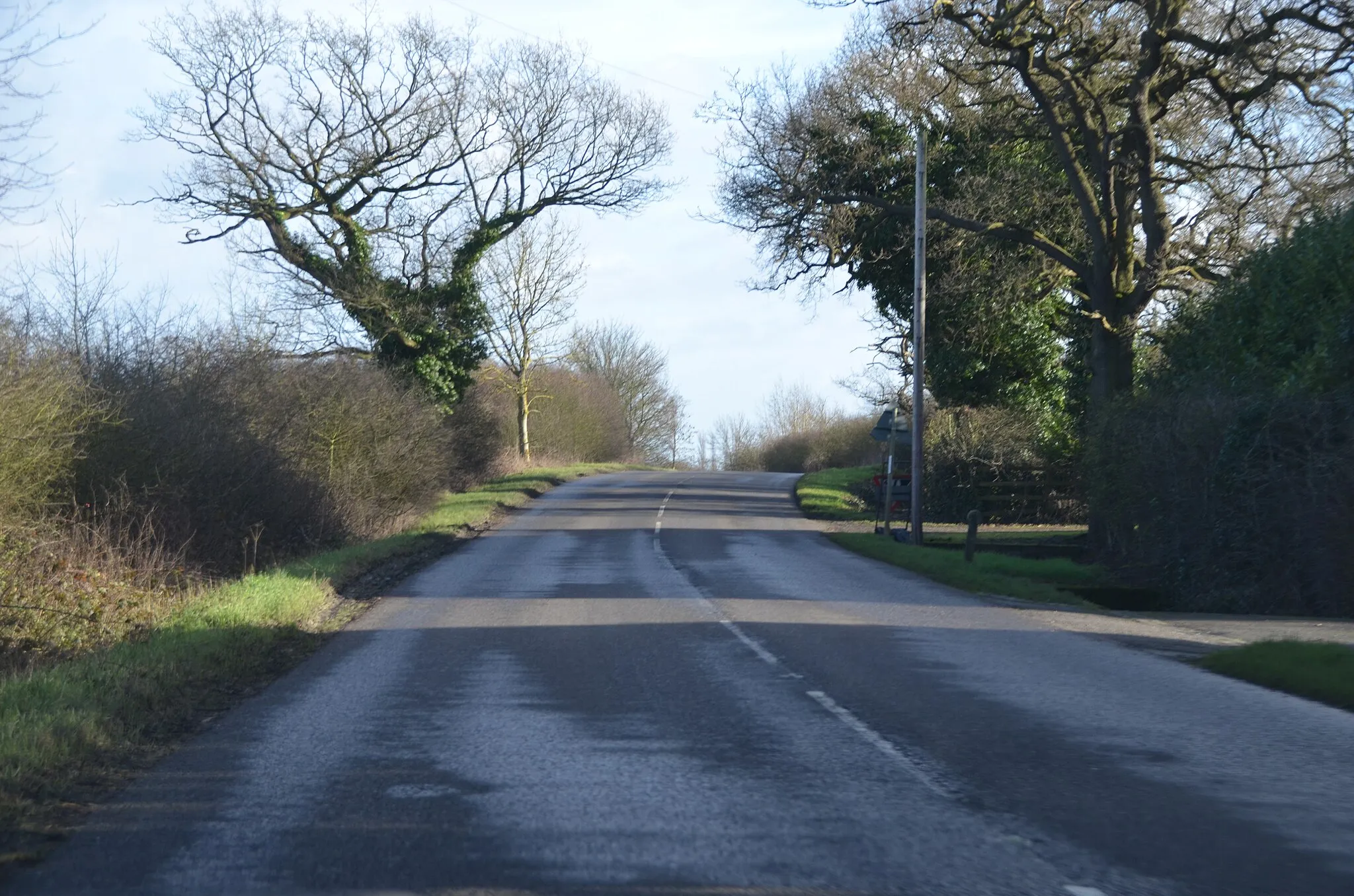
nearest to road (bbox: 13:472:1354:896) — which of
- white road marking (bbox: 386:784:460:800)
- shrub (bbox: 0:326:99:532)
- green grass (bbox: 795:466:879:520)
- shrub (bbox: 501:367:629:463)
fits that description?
white road marking (bbox: 386:784:460:800)

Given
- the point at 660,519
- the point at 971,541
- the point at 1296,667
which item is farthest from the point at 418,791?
the point at 660,519

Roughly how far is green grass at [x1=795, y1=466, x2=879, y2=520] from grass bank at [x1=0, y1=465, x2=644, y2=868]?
1918 cm

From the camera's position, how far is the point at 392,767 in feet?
25.0

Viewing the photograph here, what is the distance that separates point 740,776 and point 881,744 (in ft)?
3.98

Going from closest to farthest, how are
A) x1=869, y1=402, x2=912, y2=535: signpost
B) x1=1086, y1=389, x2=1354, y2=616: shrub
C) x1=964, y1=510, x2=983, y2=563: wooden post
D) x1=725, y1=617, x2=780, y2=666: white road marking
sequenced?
x1=725, y1=617, x2=780, y2=666: white road marking → x1=1086, y1=389, x2=1354, y2=616: shrub → x1=964, y1=510, x2=983, y2=563: wooden post → x1=869, y1=402, x2=912, y2=535: signpost

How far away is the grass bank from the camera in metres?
6.99

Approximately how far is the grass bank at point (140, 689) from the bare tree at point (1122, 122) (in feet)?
50.5

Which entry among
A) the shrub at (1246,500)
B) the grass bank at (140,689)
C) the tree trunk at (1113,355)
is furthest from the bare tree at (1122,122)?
the grass bank at (140,689)

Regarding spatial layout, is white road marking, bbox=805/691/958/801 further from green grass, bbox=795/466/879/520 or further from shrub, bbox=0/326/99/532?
green grass, bbox=795/466/879/520

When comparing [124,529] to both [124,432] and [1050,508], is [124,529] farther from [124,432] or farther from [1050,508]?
[1050,508]

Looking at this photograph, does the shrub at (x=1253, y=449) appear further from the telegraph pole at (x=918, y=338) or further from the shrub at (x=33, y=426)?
the shrub at (x=33, y=426)

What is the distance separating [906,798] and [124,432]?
14983 millimetres

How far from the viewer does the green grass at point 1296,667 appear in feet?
32.3

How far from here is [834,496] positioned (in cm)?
4047
